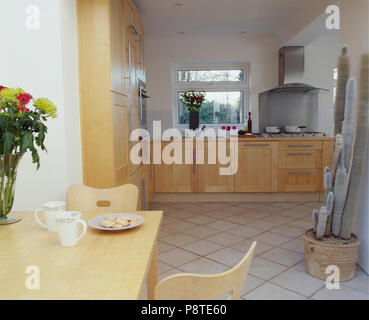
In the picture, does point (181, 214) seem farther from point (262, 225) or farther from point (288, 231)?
point (288, 231)

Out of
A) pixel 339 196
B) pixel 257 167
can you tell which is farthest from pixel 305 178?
pixel 339 196

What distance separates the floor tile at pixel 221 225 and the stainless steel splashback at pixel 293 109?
206 centimetres

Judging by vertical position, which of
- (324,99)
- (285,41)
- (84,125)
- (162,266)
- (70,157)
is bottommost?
(162,266)

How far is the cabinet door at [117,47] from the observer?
2562mm

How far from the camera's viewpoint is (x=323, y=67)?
5285mm

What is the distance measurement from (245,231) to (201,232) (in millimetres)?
430

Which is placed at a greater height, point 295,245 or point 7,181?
point 7,181

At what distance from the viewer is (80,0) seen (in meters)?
2.45

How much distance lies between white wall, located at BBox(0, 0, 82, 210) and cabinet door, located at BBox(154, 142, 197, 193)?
8.35ft

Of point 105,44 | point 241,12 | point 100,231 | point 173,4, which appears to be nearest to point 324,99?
point 241,12

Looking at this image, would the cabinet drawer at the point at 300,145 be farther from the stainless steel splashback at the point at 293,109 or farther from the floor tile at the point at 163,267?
the floor tile at the point at 163,267

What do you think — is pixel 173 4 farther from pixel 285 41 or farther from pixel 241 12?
pixel 285 41

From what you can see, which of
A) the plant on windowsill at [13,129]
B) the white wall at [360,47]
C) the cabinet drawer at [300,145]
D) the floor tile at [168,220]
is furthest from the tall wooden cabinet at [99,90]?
the cabinet drawer at [300,145]

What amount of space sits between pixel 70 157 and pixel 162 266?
1.04m
